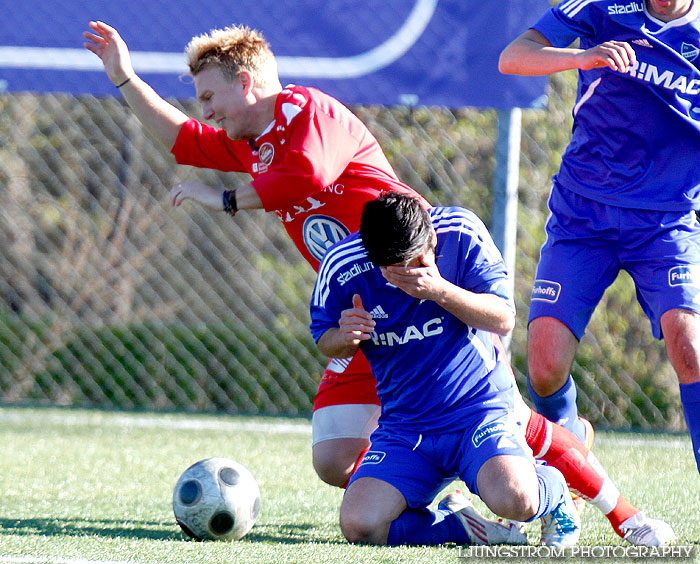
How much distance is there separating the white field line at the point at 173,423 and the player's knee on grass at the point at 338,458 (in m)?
2.39

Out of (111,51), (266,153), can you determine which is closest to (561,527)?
(266,153)

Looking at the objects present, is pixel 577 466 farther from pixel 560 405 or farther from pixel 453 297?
pixel 453 297

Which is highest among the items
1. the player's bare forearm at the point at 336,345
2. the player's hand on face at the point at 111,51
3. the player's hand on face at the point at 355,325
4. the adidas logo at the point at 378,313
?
the player's hand on face at the point at 111,51

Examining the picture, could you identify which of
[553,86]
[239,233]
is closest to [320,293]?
[553,86]

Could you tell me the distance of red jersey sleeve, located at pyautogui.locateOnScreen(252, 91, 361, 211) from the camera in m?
3.23

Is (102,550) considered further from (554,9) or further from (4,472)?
(554,9)

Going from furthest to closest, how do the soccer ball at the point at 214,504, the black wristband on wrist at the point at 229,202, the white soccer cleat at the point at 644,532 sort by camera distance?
the black wristband on wrist at the point at 229,202 < the soccer ball at the point at 214,504 < the white soccer cleat at the point at 644,532

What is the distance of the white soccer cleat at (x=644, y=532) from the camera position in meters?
2.96

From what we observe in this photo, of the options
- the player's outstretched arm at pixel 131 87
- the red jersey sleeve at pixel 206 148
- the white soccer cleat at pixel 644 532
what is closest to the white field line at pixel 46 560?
the white soccer cleat at pixel 644 532

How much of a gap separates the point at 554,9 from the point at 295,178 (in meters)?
1.14

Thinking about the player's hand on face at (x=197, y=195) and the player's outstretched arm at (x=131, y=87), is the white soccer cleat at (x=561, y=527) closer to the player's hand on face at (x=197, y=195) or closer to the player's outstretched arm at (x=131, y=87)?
the player's hand on face at (x=197, y=195)

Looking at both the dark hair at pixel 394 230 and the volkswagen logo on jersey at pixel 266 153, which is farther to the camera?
the volkswagen logo on jersey at pixel 266 153

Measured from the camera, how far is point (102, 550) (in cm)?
282

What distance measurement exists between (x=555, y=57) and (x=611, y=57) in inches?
8.4
